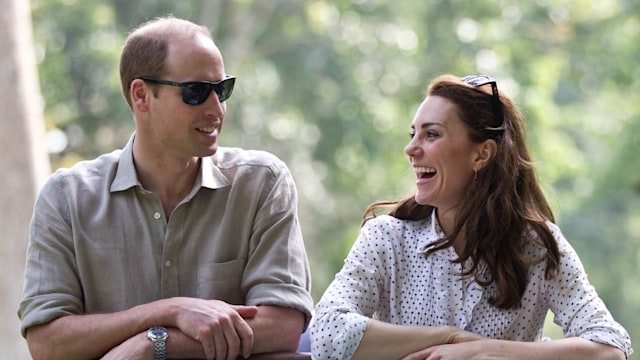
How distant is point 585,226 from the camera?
43.7 feet

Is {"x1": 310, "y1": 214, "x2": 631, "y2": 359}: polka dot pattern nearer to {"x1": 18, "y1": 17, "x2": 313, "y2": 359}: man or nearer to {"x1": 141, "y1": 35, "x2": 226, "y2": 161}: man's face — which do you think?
{"x1": 18, "y1": 17, "x2": 313, "y2": 359}: man

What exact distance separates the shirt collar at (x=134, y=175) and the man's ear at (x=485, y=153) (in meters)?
0.75

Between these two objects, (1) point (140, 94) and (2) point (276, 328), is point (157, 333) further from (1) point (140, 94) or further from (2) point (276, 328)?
(1) point (140, 94)

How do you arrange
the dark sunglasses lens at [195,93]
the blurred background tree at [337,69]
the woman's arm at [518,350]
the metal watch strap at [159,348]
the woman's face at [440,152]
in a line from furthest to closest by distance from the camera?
the blurred background tree at [337,69], the dark sunglasses lens at [195,93], the woman's face at [440,152], the metal watch strap at [159,348], the woman's arm at [518,350]

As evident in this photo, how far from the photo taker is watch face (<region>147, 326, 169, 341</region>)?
282cm

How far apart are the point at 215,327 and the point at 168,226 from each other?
0.38 meters

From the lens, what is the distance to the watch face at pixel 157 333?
282 cm

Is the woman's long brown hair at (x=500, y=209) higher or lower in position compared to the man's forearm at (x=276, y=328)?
higher

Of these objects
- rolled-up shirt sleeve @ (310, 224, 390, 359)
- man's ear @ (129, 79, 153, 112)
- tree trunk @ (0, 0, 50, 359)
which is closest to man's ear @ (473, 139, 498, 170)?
rolled-up shirt sleeve @ (310, 224, 390, 359)

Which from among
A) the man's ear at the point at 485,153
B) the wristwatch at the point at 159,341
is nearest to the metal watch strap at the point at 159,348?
the wristwatch at the point at 159,341

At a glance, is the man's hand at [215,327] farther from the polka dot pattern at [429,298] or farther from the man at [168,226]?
the polka dot pattern at [429,298]

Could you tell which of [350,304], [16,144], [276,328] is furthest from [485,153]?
[16,144]

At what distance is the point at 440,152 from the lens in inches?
115

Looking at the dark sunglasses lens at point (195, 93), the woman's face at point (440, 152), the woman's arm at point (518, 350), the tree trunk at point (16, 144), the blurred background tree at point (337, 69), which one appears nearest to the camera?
the woman's arm at point (518, 350)
